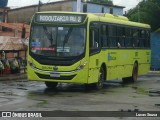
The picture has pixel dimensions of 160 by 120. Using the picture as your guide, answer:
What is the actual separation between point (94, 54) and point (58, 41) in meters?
1.48

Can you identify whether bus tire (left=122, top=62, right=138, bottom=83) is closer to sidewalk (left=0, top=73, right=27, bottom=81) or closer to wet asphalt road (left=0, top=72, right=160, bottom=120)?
sidewalk (left=0, top=73, right=27, bottom=81)

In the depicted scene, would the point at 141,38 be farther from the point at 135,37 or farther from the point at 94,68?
the point at 94,68

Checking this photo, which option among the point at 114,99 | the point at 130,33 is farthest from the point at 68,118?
the point at 130,33

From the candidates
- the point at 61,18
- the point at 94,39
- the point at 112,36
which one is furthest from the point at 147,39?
the point at 61,18

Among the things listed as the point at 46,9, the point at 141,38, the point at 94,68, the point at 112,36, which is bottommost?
the point at 94,68

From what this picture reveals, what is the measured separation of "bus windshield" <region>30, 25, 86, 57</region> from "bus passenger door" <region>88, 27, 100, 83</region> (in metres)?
0.47

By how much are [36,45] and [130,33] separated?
22.3 ft

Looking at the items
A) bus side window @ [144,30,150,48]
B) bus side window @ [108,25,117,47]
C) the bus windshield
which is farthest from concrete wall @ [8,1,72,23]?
the bus windshield

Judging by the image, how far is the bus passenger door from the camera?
18.3 meters

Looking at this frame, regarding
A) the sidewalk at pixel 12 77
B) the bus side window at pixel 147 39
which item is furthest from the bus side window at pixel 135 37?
the sidewalk at pixel 12 77

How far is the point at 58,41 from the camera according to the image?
1811 centimetres

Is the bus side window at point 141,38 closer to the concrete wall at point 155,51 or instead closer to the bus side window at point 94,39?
the bus side window at point 94,39

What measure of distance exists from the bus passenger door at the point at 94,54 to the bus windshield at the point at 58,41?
1.55ft

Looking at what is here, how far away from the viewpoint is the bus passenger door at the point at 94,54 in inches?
720
